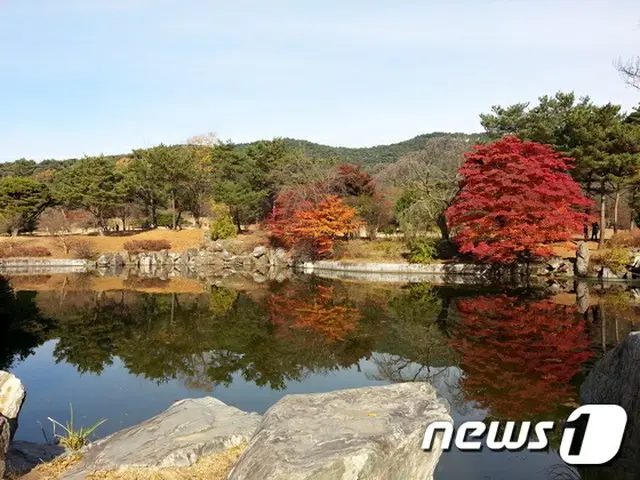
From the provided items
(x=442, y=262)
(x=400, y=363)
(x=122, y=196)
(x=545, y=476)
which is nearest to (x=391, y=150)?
(x=122, y=196)

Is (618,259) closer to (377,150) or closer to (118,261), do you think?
(118,261)

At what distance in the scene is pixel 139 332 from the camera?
13281 mm

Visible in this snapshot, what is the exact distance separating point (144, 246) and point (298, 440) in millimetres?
31228

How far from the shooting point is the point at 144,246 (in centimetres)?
3288

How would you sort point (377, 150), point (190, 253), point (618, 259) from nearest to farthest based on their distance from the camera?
point (618, 259), point (190, 253), point (377, 150)

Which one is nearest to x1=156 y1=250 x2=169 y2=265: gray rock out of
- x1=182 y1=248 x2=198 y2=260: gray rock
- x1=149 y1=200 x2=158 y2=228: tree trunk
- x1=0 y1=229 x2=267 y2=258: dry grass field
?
x1=182 y1=248 x2=198 y2=260: gray rock

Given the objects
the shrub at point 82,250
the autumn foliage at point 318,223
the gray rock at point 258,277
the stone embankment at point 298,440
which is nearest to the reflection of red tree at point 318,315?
the gray rock at point 258,277

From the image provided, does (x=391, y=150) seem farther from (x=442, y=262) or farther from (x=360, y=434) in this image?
(x=360, y=434)

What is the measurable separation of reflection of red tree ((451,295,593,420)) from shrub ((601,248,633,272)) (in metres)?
6.67

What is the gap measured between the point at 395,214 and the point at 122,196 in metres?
18.8

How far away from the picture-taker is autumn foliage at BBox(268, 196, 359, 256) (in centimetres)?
2742

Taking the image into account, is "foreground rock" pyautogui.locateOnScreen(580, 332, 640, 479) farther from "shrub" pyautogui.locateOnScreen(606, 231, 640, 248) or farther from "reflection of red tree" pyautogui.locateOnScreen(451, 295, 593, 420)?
"shrub" pyautogui.locateOnScreen(606, 231, 640, 248)

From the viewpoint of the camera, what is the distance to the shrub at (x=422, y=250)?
25109 millimetres

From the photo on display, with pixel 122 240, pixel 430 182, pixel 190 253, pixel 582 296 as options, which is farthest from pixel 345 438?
pixel 122 240
